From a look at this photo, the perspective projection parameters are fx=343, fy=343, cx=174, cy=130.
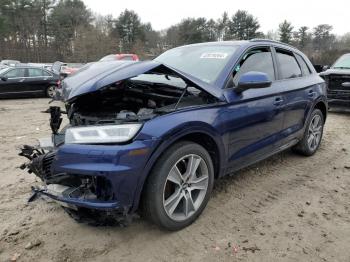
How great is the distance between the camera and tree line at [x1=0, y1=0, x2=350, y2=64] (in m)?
42.8

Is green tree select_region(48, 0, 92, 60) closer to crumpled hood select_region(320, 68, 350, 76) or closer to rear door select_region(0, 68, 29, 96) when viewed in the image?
rear door select_region(0, 68, 29, 96)

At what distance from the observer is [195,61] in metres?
4.05

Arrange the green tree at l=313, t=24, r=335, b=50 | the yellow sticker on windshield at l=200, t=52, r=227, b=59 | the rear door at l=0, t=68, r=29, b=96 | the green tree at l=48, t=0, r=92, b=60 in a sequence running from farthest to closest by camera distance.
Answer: the green tree at l=313, t=24, r=335, b=50 < the green tree at l=48, t=0, r=92, b=60 < the rear door at l=0, t=68, r=29, b=96 < the yellow sticker on windshield at l=200, t=52, r=227, b=59

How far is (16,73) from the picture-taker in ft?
43.3

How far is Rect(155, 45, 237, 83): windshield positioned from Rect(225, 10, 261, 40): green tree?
53.9 meters

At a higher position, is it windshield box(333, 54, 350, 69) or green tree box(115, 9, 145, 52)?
green tree box(115, 9, 145, 52)

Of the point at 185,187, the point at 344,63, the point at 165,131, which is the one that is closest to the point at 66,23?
the point at 344,63

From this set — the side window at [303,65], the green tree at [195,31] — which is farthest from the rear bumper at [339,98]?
the green tree at [195,31]

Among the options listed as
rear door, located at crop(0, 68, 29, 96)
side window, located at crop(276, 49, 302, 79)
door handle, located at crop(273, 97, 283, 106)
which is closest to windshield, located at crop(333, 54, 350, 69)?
side window, located at crop(276, 49, 302, 79)

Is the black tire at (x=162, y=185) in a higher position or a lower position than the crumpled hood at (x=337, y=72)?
lower

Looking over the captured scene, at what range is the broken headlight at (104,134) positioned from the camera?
268 cm

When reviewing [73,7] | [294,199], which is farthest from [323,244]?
[73,7]

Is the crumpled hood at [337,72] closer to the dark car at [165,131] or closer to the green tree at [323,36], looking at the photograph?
the dark car at [165,131]

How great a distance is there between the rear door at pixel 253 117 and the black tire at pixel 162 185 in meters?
0.54
